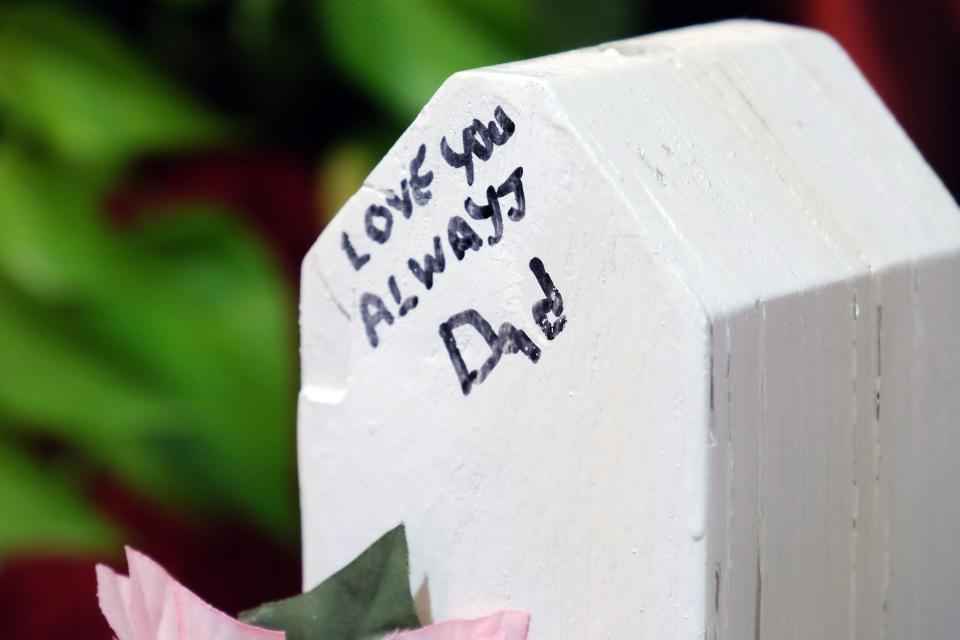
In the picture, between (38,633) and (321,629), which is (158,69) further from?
(321,629)

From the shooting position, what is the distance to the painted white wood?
28cm

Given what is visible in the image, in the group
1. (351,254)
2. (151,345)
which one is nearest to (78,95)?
(151,345)

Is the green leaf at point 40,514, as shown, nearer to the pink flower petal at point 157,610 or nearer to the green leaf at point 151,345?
the green leaf at point 151,345

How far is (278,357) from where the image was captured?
0.75 m

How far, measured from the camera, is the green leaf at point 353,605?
319 mm

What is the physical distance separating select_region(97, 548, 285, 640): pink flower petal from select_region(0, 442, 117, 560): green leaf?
14.1 inches

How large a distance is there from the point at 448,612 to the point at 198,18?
25.8 inches

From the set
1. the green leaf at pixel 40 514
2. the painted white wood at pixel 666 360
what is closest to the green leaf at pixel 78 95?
the green leaf at pixel 40 514

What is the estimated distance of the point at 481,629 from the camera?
12.2 inches

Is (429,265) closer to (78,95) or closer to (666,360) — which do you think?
(666,360)

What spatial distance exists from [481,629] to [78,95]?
1.65ft

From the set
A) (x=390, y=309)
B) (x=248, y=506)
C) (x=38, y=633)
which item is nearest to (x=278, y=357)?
(x=248, y=506)

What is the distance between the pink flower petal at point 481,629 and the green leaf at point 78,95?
469 millimetres

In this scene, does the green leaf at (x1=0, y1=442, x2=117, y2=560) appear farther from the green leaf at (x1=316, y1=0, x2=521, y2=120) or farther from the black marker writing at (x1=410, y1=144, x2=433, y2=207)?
the black marker writing at (x1=410, y1=144, x2=433, y2=207)
